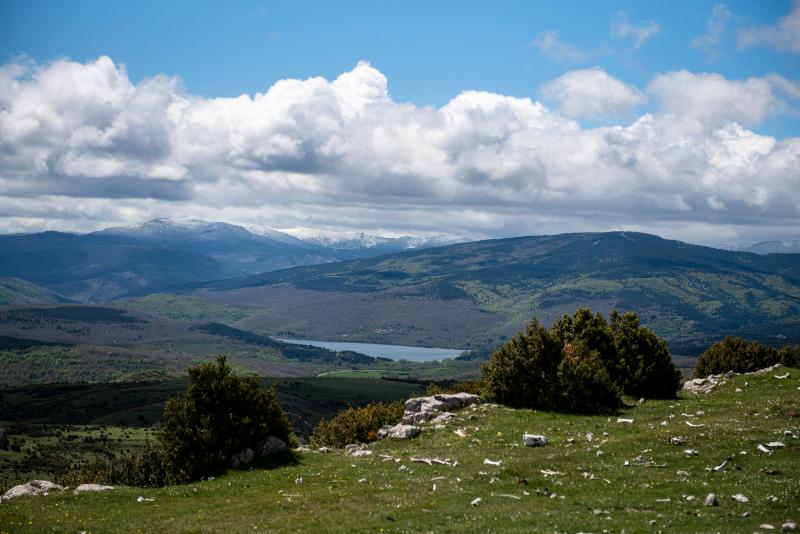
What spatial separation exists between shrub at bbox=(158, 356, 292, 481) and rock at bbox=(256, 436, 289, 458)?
1.58 ft

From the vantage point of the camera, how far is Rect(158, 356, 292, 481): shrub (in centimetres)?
3919

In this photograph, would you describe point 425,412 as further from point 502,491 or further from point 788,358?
point 788,358

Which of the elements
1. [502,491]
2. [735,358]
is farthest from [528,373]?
[735,358]

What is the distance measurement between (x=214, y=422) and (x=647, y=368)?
4091 cm

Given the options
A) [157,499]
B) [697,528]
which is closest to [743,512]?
[697,528]

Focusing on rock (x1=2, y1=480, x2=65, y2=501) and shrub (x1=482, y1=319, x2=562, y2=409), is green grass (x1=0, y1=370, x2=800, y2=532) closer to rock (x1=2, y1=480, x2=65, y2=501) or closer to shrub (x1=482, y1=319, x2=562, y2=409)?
rock (x1=2, y1=480, x2=65, y2=501)

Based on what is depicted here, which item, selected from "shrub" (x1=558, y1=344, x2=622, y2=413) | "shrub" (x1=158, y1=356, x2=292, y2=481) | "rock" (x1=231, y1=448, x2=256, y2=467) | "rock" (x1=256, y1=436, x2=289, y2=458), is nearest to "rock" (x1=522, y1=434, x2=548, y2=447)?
"shrub" (x1=558, y1=344, x2=622, y2=413)

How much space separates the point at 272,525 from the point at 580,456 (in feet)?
56.6

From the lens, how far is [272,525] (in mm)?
27062

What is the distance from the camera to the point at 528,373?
174 feet

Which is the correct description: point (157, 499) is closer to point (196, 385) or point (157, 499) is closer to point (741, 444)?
point (196, 385)

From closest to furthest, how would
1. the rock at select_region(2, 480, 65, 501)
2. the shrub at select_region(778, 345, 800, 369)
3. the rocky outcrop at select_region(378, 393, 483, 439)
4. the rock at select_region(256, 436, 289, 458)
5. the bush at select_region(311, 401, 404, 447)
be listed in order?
1. the rock at select_region(2, 480, 65, 501)
2. the rock at select_region(256, 436, 289, 458)
3. the rocky outcrop at select_region(378, 393, 483, 439)
4. the bush at select_region(311, 401, 404, 447)
5. the shrub at select_region(778, 345, 800, 369)

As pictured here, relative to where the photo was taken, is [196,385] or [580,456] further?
[196,385]

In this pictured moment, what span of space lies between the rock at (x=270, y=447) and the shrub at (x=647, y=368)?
3442cm
